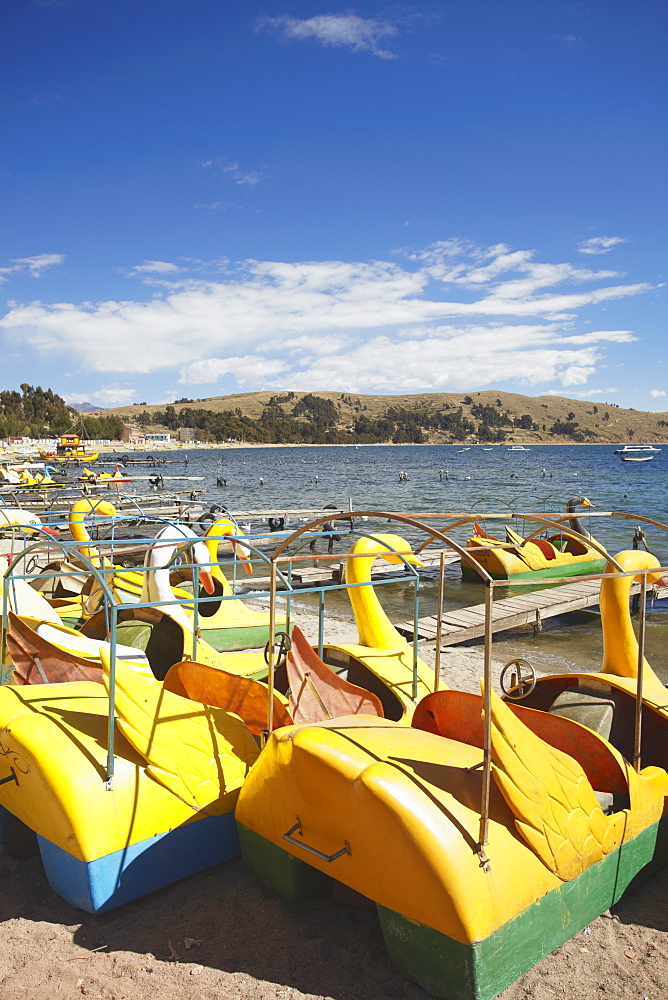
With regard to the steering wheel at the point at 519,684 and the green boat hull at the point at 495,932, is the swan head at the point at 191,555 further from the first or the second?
the green boat hull at the point at 495,932

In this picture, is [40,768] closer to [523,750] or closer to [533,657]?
[523,750]

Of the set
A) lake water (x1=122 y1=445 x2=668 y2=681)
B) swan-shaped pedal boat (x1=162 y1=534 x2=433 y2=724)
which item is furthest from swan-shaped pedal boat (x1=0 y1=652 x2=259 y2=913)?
lake water (x1=122 y1=445 x2=668 y2=681)

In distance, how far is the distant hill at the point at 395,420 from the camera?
536 feet

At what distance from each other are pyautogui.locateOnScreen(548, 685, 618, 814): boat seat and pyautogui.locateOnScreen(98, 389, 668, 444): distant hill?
15149 cm

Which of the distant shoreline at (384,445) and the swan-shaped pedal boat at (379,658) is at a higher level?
the distant shoreline at (384,445)

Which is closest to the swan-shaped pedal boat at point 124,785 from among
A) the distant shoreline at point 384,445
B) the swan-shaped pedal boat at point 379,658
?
the swan-shaped pedal boat at point 379,658

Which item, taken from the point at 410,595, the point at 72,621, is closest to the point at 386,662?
the point at 72,621

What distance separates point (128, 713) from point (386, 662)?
9.68 feet

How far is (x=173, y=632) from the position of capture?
7789 millimetres

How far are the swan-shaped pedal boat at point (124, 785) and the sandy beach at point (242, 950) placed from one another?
0.72 feet

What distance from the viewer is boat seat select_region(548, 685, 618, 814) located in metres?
5.58

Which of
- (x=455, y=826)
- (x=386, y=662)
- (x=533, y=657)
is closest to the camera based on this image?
(x=455, y=826)

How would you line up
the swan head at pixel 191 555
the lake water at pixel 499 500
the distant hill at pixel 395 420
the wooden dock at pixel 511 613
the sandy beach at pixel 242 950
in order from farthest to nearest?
the distant hill at pixel 395 420 → the lake water at pixel 499 500 → the wooden dock at pixel 511 613 → the swan head at pixel 191 555 → the sandy beach at pixel 242 950

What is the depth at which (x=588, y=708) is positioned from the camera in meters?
5.66
